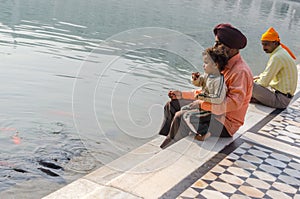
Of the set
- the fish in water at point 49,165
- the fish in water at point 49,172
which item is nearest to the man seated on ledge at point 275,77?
the fish in water at point 49,165

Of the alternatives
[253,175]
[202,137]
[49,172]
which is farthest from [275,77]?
[49,172]

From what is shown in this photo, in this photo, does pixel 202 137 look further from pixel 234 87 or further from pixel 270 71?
pixel 270 71

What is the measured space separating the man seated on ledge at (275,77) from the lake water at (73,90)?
3.35 ft

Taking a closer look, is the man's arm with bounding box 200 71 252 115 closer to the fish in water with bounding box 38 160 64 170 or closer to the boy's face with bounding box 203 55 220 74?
the boy's face with bounding box 203 55 220 74

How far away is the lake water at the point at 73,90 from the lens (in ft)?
15.5

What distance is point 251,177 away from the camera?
154 inches

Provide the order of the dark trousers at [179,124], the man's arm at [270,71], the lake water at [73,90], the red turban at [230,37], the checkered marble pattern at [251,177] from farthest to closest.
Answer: the man's arm at [270,71]
the lake water at [73,90]
the dark trousers at [179,124]
the red turban at [230,37]
the checkered marble pattern at [251,177]

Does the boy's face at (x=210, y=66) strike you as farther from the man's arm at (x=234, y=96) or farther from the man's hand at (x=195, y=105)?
the man's hand at (x=195, y=105)

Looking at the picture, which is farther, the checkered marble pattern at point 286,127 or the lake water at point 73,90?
the checkered marble pattern at point 286,127

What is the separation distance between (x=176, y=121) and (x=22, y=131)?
2149 mm

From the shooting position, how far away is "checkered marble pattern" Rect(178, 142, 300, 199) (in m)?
3.56

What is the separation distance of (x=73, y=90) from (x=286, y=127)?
3846 millimetres

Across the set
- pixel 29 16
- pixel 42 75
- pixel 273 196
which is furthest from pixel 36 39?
pixel 273 196

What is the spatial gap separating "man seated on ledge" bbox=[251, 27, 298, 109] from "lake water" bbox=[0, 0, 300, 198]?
3.35 ft
